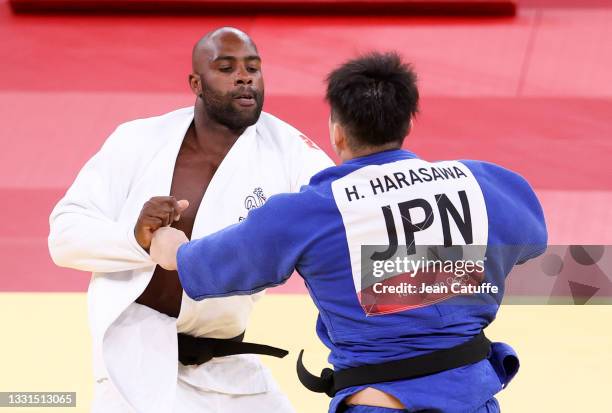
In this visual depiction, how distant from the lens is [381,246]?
276 centimetres

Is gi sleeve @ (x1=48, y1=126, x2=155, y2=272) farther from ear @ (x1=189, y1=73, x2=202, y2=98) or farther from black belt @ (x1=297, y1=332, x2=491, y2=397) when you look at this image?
black belt @ (x1=297, y1=332, x2=491, y2=397)

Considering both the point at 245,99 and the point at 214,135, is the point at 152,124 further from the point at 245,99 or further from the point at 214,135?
the point at 245,99

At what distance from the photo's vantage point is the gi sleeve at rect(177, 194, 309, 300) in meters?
2.74

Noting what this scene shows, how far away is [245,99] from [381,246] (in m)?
1.10

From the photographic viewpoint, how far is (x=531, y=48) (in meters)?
9.30

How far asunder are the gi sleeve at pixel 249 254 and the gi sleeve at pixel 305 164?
2.50 ft

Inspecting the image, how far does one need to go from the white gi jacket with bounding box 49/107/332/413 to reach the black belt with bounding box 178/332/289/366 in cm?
4

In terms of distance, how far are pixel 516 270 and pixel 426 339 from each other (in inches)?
112

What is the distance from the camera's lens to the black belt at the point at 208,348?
Result: 3576mm

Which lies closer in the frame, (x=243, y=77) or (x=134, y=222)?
(x=134, y=222)

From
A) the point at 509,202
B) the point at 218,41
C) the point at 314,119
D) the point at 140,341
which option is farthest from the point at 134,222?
the point at 314,119

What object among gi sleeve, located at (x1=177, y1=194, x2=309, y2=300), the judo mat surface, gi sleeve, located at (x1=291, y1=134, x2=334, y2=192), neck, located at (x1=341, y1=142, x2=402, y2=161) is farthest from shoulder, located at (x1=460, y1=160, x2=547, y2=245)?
the judo mat surface

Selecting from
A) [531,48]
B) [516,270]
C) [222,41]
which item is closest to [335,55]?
[531,48]

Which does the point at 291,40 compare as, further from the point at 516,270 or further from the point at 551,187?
the point at 516,270
